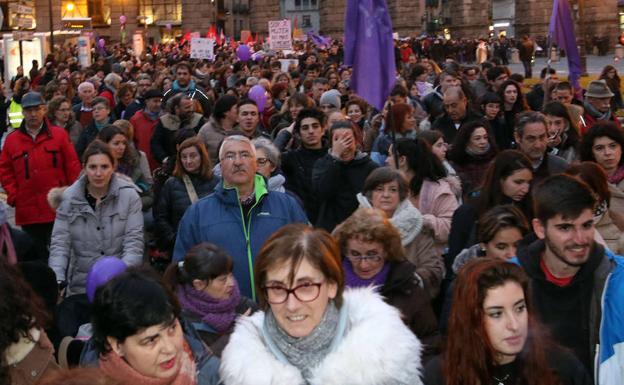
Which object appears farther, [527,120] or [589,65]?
[589,65]

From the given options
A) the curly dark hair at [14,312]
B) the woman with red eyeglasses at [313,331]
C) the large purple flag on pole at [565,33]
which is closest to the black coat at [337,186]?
the curly dark hair at [14,312]

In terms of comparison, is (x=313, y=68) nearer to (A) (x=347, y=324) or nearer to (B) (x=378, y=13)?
(B) (x=378, y=13)

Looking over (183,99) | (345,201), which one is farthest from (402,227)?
(183,99)

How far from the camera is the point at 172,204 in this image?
7.92 meters

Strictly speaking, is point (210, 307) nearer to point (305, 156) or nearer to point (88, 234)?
point (88, 234)

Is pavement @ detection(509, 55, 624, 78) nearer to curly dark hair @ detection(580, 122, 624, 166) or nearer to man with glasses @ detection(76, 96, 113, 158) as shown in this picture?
man with glasses @ detection(76, 96, 113, 158)

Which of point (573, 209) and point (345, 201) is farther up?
point (573, 209)

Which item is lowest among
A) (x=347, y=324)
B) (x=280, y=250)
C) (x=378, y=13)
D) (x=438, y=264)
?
(x=438, y=264)

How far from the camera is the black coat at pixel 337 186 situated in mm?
7457

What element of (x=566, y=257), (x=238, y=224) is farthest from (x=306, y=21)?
Answer: (x=566, y=257)

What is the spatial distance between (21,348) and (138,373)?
51cm

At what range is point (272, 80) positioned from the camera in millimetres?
17047

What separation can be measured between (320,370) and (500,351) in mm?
714

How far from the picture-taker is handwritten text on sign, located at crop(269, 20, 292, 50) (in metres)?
21.7
